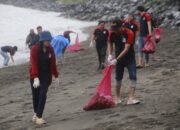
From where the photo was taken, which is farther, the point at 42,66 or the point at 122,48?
the point at 122,48

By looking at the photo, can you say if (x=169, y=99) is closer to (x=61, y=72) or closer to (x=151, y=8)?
(x=61, y=72)

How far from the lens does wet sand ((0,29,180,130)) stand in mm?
8961

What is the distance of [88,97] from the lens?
12.4 meters

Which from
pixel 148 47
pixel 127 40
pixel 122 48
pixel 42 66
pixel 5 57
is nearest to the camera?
pixel 42 66

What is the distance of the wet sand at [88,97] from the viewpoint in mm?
8961

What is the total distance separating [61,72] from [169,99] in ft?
27.2

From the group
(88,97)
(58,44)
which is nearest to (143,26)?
(88,97)

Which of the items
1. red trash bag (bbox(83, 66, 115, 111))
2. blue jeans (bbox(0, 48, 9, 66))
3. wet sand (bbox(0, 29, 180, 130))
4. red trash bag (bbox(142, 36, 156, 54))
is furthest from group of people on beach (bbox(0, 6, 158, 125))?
blue jeans (bbox(0, 48, 9, 66))

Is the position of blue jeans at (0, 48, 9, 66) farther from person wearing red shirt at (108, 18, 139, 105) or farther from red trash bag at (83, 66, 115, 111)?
person wearing red shirt at (108, 18, 139, 105)

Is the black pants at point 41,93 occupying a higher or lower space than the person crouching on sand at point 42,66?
lower

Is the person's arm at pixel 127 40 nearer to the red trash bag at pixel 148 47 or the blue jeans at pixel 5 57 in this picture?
the red trash bag at pixel 148 47

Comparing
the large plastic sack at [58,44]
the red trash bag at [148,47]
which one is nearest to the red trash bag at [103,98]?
the red trash bag at [148,47]

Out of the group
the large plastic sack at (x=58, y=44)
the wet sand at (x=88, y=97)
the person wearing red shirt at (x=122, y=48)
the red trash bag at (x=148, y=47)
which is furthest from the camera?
the large plastic sack at (x=58, y=44)

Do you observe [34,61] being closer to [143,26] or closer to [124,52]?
[124,52]
